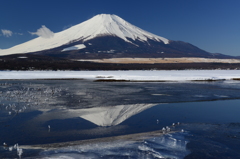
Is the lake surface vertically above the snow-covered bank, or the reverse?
the snow-covered bank

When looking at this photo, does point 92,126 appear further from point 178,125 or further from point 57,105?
point 57,105

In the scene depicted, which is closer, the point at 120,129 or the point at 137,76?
the point at 120,129

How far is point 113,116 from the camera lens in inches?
476

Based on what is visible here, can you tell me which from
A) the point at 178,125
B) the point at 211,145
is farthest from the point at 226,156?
the point at 178,125

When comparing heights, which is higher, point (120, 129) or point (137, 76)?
point (137, 76)

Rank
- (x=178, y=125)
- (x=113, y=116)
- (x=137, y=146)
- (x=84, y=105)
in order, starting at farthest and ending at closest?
(x=84, y=105) → (x=113, y=116) → (x=178, y=125) → (x=137, y=146)

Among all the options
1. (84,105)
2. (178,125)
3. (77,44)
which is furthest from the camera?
(77,44)

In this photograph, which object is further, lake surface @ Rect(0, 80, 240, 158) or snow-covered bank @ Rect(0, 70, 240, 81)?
snow-covered bank @ Rect(0, 70, 240, 81)

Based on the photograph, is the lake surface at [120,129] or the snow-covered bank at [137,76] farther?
the snow-covered bank at [137,76]

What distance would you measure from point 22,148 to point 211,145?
236 inches

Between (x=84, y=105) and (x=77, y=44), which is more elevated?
(x=77, y=44)

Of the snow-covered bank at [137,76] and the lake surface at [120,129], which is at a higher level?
the snow-covered bank at [137,76]

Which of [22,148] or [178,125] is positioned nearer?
[22,148]

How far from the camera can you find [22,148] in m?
7.62
